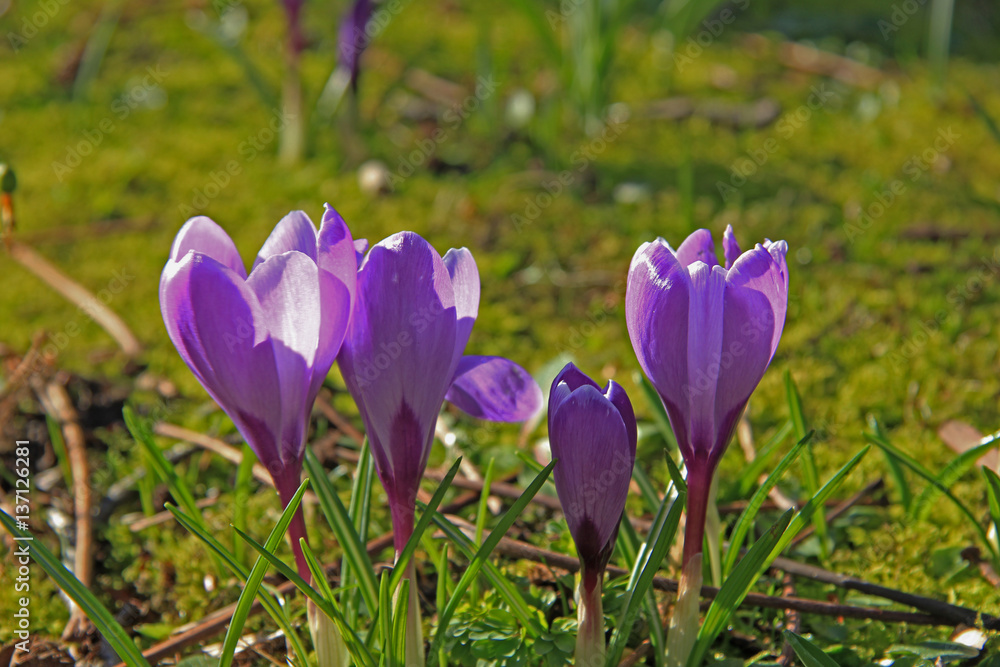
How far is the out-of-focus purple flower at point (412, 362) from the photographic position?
93 centimetres

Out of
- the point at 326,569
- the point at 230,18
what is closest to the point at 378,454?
the point at 326,569

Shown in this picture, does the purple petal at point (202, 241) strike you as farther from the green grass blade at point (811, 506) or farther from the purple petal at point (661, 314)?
the green grass blade at point (811, 506)

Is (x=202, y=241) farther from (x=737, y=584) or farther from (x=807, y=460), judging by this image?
(x=807, y=460)

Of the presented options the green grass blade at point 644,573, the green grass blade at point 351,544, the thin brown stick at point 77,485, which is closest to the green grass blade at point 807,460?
the green grass blade at point 644,573

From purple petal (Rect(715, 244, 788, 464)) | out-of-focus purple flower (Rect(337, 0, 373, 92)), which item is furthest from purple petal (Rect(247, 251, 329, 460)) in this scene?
out-of-focus purple flower (Rect(337, 0, 373, 92))

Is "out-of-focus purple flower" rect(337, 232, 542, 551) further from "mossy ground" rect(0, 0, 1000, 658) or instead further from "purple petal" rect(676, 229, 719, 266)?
"mossy ground" rect(0, 0, 1000, 658)

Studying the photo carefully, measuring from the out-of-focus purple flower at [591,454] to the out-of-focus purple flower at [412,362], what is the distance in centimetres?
9

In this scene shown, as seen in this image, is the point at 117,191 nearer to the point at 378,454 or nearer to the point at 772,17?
the point at 378,454

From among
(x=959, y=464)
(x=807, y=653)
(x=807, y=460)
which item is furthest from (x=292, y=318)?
(x=959, y=464)

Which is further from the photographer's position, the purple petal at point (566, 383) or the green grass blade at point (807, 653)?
the green grass blade at point (807, 653)

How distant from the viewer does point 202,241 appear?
1.01m

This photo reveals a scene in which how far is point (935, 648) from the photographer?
1.22 metres

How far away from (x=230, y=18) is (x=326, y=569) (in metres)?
3.77

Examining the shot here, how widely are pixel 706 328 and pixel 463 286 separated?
0.94 feet
